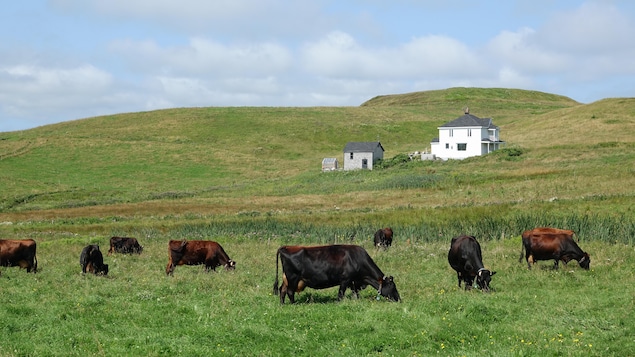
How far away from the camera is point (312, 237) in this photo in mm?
32531

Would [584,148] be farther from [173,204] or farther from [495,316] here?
[495,316]

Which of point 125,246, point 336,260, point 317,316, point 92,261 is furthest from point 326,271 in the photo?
point 125,246

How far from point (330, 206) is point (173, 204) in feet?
53.3

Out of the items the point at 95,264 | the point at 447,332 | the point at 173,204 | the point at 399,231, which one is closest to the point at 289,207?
the point at 173,204

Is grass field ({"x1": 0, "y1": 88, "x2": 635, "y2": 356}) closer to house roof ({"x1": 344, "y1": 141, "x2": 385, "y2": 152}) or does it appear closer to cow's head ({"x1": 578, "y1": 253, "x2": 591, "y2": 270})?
cow's head ({"x1": 578, "y1": 253, "x2": 591, "y2": 270})

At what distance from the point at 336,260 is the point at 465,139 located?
77.2 metres

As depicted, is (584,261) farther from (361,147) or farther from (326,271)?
(361,147)

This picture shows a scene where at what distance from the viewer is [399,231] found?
3294cm

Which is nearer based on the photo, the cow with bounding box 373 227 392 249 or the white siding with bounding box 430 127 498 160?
the cow with bounding box 373 227 392 249

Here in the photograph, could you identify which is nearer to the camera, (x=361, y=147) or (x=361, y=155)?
(x=361, y=155)

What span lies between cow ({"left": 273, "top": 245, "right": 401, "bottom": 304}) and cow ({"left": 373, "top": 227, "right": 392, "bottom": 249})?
11.2m

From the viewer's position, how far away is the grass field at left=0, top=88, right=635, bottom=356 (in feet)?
42.7

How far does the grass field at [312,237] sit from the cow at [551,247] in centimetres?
83

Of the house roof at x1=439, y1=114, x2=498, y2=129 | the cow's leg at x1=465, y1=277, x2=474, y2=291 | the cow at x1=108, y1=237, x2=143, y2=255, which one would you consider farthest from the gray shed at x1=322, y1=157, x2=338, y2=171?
the cow's leg at x1=465, y1=277, x2=474, y2=291
